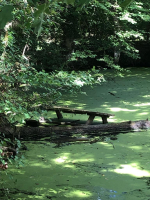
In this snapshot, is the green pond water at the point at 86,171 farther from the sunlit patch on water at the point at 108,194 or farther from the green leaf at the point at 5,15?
the green leaf at the point at 5,15

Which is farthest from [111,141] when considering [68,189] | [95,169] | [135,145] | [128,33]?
[128,33]

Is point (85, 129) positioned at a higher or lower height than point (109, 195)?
higher

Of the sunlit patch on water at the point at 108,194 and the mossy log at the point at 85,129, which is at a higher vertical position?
the mossy log at the point at 85,129

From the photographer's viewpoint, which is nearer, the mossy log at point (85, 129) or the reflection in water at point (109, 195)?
the reflection in water at point (109, 195)

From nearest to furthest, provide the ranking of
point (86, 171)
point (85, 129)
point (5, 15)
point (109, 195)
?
point (5, 15) < point (109, 195) < point (86, 171) < point (85, 129)

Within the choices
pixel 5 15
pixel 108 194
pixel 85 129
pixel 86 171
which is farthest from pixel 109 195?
pixel 5 15

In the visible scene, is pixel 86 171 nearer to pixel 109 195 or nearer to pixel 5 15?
pixel 109 195

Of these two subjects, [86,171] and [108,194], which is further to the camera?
[86,171]

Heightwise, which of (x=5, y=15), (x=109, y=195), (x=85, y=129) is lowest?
(x=109, y=195)

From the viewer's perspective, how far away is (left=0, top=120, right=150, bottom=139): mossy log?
3.24 metres

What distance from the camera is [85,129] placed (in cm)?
336

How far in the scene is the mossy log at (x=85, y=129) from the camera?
3.24 meters

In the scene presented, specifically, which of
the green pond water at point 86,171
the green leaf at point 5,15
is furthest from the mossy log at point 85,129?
the green leaf at point 5,15

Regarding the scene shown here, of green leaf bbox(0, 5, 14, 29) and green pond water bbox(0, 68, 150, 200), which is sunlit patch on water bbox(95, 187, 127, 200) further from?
green leaf bbox(0, 5, 14, 29)
